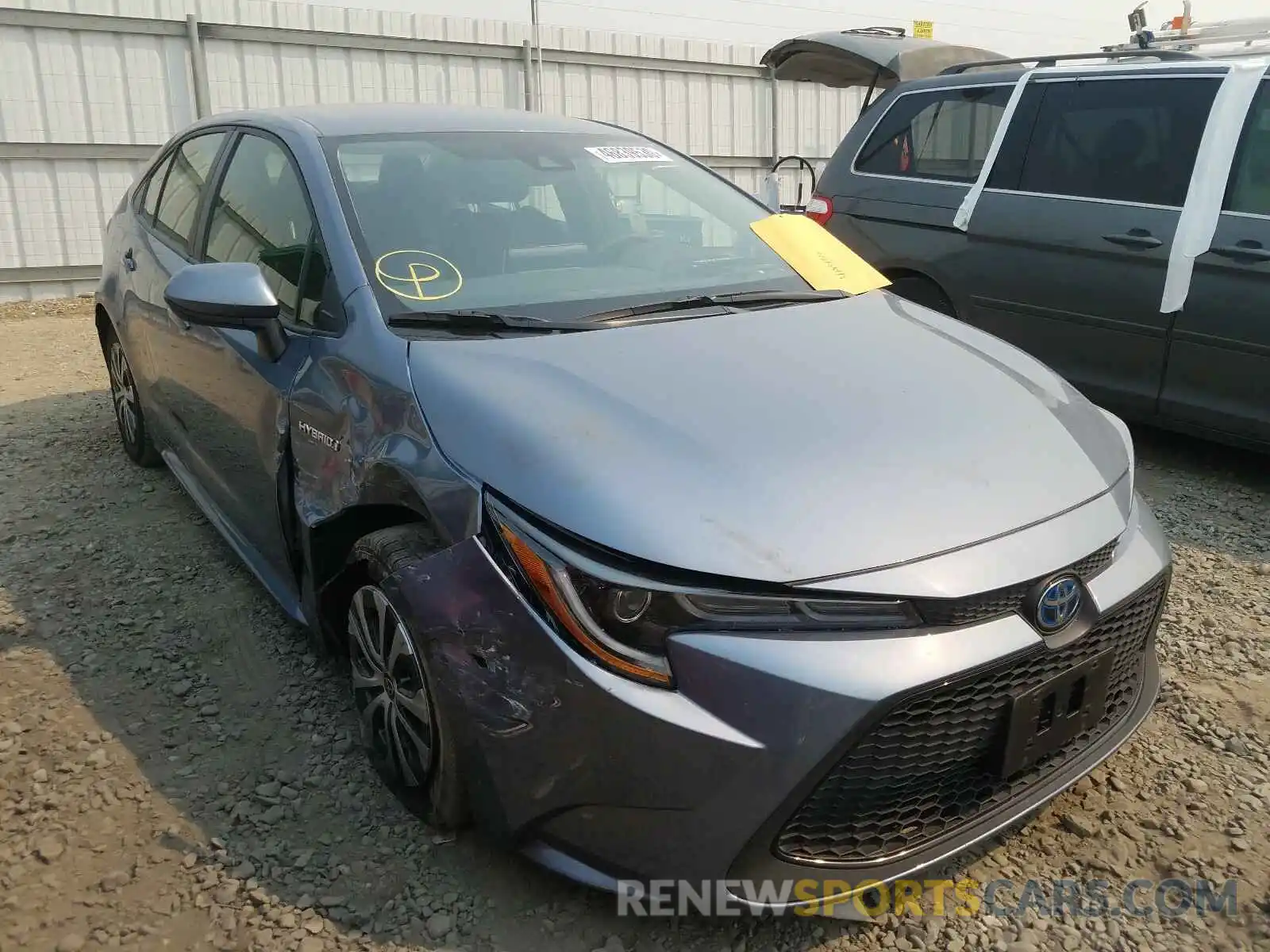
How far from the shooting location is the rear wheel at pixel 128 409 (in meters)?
4.25

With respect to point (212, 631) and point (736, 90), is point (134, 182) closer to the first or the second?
point (212, 631)

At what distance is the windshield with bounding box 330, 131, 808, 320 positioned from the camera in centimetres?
248

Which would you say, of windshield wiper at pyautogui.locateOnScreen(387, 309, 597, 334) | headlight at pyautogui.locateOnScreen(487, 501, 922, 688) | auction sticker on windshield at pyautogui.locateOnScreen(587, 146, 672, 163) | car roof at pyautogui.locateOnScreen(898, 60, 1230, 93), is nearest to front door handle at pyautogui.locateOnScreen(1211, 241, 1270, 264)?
car roof at pyautogui.locateOnScreen(898, 60, 1230, 93)

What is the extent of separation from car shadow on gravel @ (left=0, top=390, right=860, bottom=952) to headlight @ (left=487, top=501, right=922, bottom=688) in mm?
606

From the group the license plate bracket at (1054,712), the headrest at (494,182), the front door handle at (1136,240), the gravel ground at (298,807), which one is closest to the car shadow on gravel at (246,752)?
the gravel ground at (298,807)

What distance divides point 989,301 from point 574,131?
2328mm

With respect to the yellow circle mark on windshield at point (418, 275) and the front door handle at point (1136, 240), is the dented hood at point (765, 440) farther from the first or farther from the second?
the front door handle at point (1136, 240)

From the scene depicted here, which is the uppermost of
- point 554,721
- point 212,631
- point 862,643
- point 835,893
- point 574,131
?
point 574,131

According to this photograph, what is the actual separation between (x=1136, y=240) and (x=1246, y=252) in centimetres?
43

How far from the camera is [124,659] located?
9.61 ft

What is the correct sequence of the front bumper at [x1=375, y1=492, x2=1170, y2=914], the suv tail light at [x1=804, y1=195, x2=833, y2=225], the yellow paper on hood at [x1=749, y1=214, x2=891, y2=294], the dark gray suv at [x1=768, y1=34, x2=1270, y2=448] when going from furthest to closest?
the suv tail light at [x1=804, y1=195, x2=833, y2=225] < the dark gray suv at [x1=768, y1=34, x2=1270, y2=448] < the yellow paper on hood at [x1=749, y1=214, x2=891, y2=294] < the front bumper at [x1=375, y1=492, x2=1170, y2=914]

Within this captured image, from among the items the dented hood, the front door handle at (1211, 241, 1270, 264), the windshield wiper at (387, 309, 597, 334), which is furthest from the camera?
the front door handle at (1211, 241, 1270, 264)

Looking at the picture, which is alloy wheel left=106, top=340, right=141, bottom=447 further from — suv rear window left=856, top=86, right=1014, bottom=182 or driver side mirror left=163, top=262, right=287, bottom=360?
suv rear window left=856, top=86, right=1014, bottom=182

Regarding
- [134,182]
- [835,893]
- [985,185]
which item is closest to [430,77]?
[134,182]
